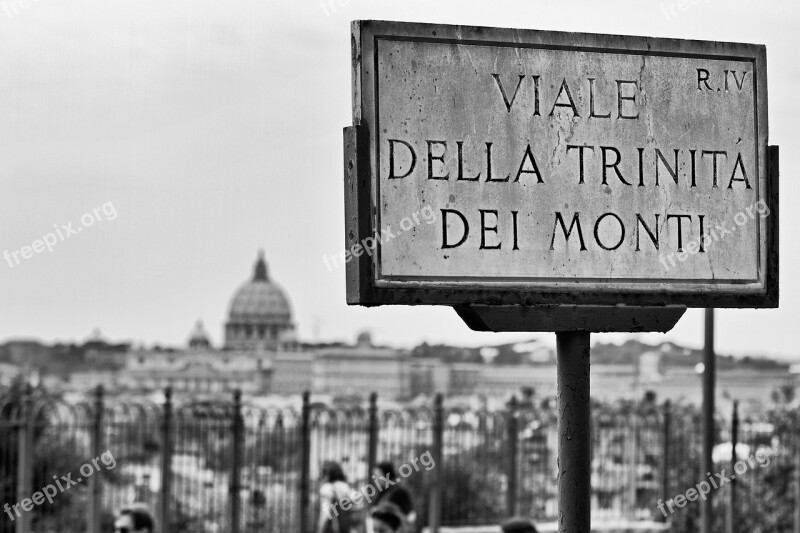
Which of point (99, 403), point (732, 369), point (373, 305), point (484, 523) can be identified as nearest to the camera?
point (373, 305)

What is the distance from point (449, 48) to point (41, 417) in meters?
11.1

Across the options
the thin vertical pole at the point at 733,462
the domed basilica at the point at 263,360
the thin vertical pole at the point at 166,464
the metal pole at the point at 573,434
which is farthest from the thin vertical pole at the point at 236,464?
the domed basilica at the point at 263,360

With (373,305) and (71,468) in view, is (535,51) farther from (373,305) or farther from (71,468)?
(71,468)

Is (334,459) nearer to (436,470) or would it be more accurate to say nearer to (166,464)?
(436,470)

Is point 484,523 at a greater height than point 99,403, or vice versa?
point 99,403

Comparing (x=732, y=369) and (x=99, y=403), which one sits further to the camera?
(x=732, y=369)

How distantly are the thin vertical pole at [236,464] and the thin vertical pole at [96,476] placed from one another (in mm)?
1205

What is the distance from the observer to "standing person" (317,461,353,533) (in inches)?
434

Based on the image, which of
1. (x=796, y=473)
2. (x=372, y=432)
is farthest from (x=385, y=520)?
(x=796, y=473)

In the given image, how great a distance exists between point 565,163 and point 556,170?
3cm

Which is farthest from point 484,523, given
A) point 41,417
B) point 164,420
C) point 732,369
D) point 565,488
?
point 732,369

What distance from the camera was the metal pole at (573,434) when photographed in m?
3.18

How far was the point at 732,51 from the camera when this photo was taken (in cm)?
327

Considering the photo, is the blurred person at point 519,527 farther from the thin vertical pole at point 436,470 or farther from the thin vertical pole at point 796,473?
the thin vertical pole at point 796,473
